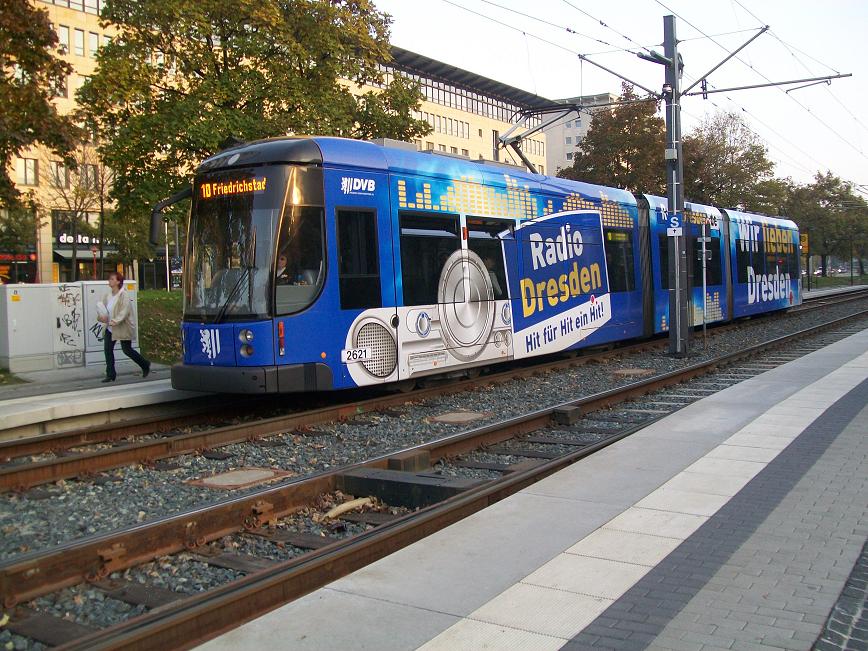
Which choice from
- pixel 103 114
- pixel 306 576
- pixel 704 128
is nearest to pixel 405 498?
pixel 306 576

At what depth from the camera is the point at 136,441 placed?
32.7 ft

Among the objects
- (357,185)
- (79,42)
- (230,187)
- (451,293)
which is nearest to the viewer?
(230,187)

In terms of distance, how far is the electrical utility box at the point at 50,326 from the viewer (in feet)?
52.4

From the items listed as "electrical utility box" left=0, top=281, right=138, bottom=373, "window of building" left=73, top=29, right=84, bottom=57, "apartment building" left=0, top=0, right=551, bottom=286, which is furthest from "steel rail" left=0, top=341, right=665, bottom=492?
"window of building" left=73, top=29, right=84, bottom=57

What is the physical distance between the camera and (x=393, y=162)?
1161 cm

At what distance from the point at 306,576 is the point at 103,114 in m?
15.8

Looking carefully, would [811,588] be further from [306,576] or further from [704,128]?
[704,128]

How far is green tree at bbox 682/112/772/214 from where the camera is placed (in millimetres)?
46281

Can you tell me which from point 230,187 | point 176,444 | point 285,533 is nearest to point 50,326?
point 230,187

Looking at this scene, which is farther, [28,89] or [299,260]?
[28,89]

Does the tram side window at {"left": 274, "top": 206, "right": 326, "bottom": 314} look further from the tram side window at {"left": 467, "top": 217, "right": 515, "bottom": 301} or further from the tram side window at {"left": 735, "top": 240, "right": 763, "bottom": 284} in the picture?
the tram side window at {"left": 735, "top": 240, "right": 763, "bottom": 284}

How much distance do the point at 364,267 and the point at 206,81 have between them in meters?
8.60

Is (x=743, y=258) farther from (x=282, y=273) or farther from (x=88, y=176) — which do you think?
(x=88, y=176)

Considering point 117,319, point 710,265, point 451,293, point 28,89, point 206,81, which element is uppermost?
point 206,81
